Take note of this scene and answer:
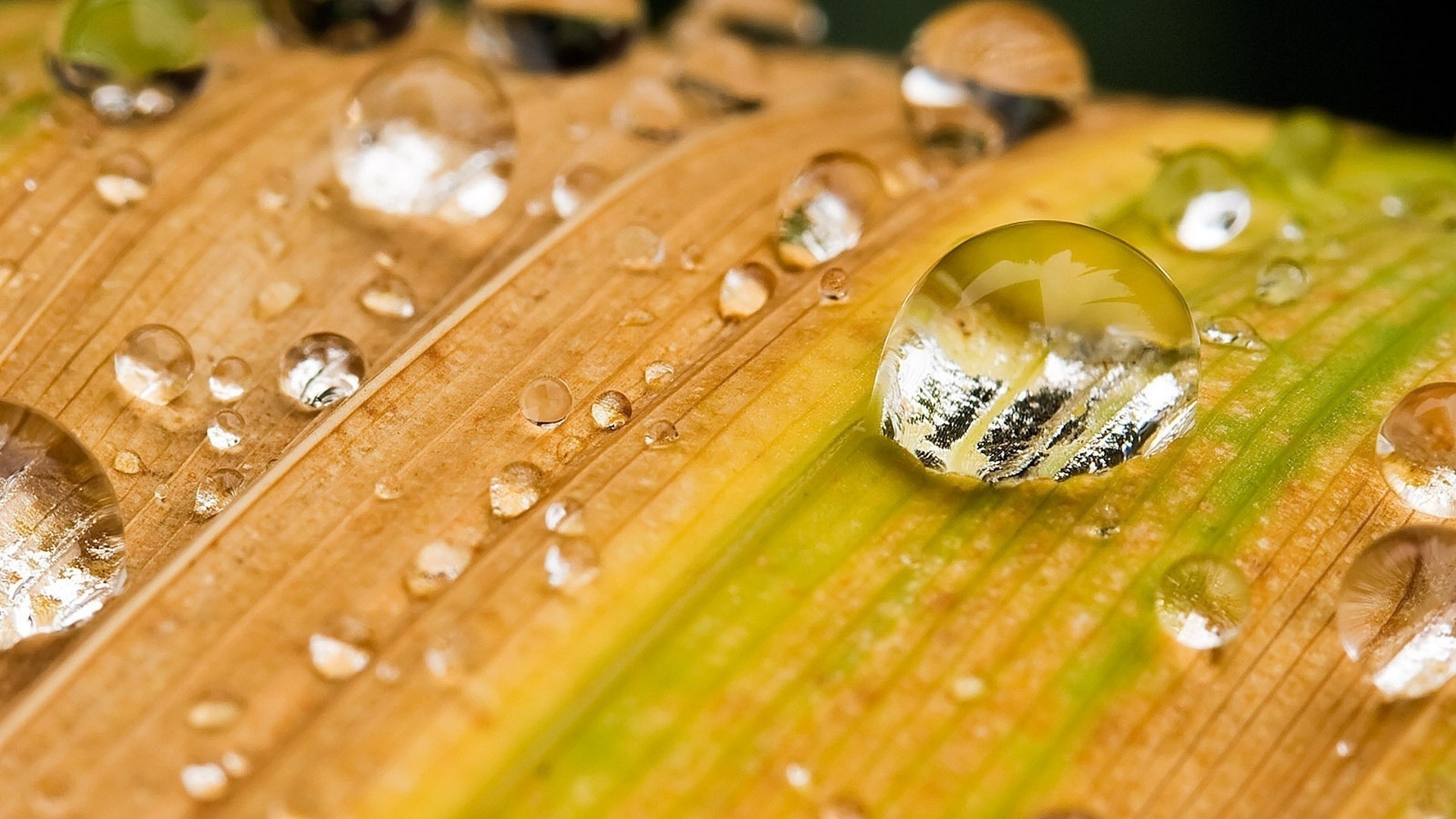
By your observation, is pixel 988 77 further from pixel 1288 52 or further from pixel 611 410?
pixel 1288 52

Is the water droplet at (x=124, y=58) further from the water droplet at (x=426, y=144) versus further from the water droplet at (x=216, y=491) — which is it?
the water droplet at (x=216, y=491)

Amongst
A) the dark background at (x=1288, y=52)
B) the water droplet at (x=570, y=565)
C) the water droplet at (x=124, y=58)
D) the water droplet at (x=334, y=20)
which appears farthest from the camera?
the dark background at (x=1288, y=52)

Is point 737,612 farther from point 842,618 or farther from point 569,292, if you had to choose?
point 569,292

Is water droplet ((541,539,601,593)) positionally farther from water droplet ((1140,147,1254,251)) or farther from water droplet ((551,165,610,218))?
water droplet ((1140,147,1254,251))

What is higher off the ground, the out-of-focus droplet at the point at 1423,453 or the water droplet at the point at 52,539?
the out-of-focus droplet at the point at 1423,453

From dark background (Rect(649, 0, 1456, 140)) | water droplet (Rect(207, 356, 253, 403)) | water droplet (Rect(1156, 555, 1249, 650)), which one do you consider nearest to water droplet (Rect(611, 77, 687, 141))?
water droplet (Rect(207, 356, 253, 403))

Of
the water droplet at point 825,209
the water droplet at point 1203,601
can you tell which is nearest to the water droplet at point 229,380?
the water droplet at point 825,209
